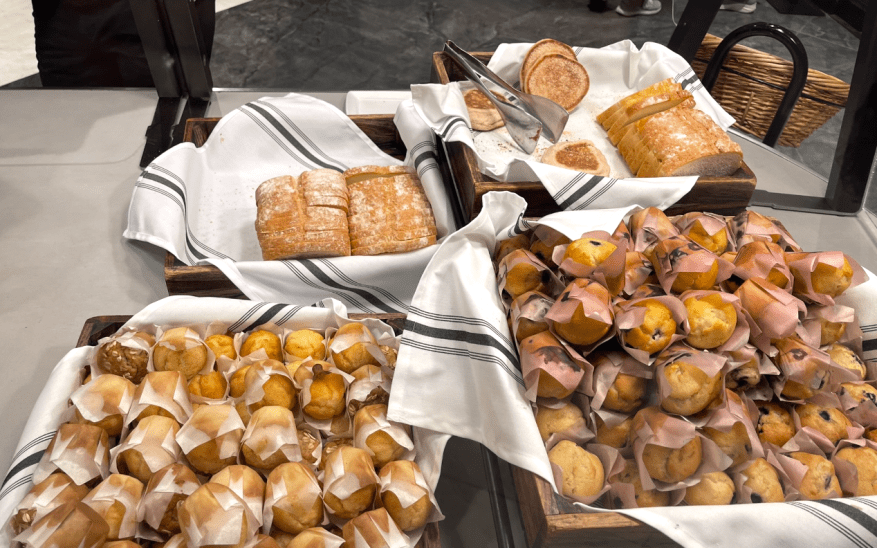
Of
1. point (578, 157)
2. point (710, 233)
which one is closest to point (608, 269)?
point (710, 233)

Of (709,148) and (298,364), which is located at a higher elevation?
(709,148)

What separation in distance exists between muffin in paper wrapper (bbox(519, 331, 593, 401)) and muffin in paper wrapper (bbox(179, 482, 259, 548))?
31 cm

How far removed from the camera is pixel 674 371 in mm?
547

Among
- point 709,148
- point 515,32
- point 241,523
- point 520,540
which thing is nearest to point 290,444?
point 241,523

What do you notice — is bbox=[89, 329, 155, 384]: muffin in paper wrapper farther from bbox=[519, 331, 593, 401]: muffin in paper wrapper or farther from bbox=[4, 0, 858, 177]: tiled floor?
bbox=[4, 0, 858, 177]: tiled floor

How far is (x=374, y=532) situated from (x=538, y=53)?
0.97 meters

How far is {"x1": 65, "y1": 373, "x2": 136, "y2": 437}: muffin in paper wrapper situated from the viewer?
2.06 feet

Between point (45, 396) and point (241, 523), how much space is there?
32 cm

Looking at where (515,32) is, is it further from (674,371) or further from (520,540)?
(520,540)

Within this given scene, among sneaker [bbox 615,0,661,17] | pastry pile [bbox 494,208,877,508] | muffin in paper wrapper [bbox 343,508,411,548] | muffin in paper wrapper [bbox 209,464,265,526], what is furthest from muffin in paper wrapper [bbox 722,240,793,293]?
sneaker [bbox 615,0,661,17]

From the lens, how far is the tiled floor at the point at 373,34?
131 cm

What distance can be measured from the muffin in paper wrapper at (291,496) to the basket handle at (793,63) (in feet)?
3.08

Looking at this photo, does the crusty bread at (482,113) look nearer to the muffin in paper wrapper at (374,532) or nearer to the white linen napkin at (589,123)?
the white linen napkin at (589,123)

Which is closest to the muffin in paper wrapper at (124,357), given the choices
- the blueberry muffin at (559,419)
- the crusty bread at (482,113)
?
the blueberry muffin at (559,419)
